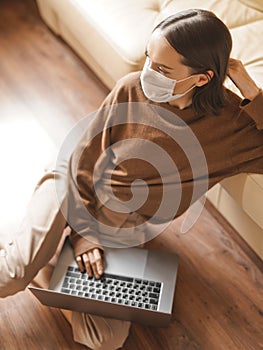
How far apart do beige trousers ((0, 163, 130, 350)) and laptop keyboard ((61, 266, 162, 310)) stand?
0.35ft

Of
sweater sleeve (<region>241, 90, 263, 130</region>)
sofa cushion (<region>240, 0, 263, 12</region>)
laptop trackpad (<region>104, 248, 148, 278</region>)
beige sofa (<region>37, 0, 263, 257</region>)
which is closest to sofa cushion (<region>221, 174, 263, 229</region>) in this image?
beige sofa (<region>37, 0, 263, 257</region>)

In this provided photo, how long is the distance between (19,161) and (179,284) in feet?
2.57

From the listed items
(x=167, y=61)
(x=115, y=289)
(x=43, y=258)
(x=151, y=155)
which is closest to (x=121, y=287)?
(x=115, y=289)

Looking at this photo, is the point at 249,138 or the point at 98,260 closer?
the point at 249,138

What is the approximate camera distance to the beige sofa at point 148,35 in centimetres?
166

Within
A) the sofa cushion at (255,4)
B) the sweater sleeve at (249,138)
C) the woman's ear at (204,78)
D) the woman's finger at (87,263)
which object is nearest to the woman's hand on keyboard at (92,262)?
the woman's finger at (87,263)

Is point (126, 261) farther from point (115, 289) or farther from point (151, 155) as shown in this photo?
point (151, 155)

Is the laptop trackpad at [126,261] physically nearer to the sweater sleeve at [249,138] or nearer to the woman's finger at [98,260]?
the woman's finger at [98,260]

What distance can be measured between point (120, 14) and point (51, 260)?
892 mm

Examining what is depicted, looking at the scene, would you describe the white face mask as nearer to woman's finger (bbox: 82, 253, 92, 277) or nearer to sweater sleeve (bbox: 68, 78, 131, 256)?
sweater sleeve (bbox: 68, 78, 131, 256)

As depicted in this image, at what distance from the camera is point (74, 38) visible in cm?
219

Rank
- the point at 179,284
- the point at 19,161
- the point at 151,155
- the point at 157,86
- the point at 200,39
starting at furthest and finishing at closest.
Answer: the point at 19,161 < the point at 179,284 < the point at 151,155 < the point at 157,86 < the point at 200,39

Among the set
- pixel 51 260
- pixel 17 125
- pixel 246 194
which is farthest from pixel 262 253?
pixel 17 125

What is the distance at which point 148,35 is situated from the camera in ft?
5.92
